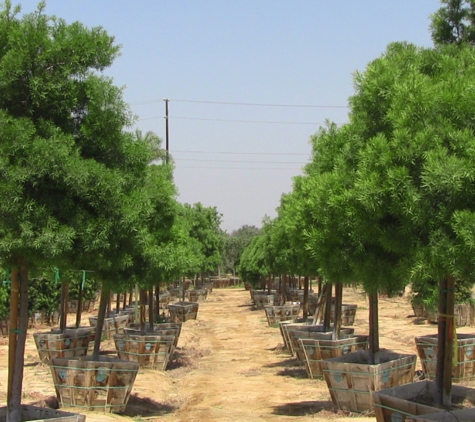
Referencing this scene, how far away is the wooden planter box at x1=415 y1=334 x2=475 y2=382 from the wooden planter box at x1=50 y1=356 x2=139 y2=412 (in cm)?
542

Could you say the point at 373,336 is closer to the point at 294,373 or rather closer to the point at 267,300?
the point at 294,373

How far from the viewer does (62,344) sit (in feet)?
46.9

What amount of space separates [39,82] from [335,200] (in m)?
3.35

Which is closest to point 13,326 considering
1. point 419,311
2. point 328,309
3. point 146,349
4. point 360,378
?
point 360,378

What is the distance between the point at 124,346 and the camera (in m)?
14.7

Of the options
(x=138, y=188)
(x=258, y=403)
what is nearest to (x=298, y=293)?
(x=258, y=403)

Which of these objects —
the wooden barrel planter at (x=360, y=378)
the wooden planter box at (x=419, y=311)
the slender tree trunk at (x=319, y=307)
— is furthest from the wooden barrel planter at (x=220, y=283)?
the wooden barrel planter at (x=360, y=378)

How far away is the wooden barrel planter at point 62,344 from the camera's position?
47.0ft

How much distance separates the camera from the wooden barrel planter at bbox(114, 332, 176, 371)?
14516 mm

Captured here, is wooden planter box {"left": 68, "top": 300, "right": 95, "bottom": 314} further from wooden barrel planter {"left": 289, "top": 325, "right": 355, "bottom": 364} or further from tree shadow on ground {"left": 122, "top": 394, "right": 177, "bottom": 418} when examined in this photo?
tree shadow on ground {"left": 122, "top": 394, "right": 177, "bottom": 418}

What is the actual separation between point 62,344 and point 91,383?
15.9 ft

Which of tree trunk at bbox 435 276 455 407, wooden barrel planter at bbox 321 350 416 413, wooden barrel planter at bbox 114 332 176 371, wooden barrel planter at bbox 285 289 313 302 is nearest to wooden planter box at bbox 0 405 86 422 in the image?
tree trunk at bbox 435 276 455 407

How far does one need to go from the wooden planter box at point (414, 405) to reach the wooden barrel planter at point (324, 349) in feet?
14.8

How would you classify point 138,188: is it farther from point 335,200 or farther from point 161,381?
point 161,381
